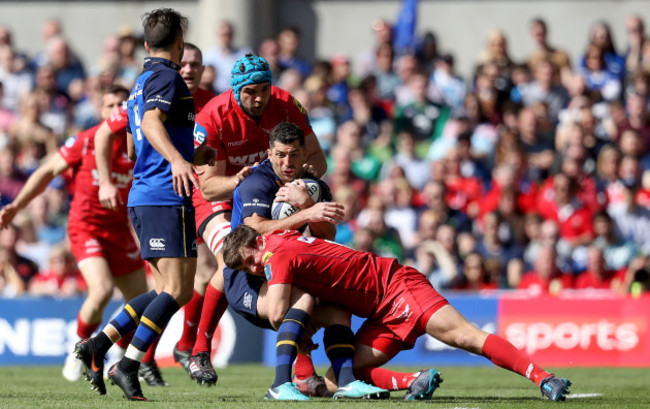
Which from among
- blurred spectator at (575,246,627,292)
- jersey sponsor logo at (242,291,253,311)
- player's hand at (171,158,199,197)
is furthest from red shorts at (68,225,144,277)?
blurred spectator at (575,246,627,292)

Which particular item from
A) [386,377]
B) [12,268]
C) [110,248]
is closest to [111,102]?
[110,248]

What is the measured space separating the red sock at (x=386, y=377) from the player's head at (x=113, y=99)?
3.30 meters

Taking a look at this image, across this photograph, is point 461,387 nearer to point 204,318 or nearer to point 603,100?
point 204,318

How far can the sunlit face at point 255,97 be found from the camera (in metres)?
8.52

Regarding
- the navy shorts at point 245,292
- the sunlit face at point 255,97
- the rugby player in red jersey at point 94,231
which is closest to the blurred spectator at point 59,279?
the rugby player in red jersey at point 94,231

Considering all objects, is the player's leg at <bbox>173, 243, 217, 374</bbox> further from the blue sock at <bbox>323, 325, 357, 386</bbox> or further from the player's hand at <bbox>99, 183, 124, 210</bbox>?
the blue sock at <bbox>323, 325, 357, 386</bbox>

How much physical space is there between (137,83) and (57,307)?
18.9 ft

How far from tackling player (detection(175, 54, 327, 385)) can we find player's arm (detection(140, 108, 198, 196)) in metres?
1.26

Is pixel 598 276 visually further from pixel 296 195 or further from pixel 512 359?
pixel 296 195

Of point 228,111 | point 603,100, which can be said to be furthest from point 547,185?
point 228,111

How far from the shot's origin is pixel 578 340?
12.4m

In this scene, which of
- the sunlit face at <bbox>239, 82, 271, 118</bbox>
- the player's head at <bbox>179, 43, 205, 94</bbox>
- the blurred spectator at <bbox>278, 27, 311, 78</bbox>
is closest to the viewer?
the sunlit face at <bbox>239, 82, 271, 118</bbox>

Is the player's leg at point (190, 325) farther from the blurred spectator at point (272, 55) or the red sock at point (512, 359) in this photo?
the blurred spectator at point (272, 55)

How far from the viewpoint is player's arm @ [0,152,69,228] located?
31.0 feet
